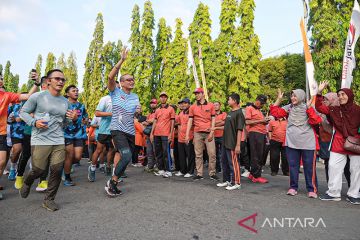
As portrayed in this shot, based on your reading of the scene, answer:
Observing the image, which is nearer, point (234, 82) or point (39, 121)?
point (39, 121)

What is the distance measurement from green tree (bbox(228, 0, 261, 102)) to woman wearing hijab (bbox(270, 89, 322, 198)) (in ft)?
81.2

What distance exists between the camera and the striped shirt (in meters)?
5.29

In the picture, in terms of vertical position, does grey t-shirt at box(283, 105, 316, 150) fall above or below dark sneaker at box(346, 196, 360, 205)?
above

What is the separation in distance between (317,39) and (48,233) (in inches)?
881

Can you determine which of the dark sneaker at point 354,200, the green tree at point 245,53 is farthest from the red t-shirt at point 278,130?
the green tree at point 245,53

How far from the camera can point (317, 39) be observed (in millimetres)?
21156

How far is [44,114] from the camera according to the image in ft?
14.3

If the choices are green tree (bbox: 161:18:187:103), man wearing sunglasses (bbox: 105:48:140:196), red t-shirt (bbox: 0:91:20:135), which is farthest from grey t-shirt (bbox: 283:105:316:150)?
green tree (bbox: 161:18:187:103)

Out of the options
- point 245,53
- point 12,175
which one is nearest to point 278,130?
point 12,175

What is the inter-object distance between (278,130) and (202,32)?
2479 cm

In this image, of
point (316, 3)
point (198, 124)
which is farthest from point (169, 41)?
point (198, 124)

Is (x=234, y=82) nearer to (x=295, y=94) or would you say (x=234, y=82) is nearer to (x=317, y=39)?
(x=317, y=39)

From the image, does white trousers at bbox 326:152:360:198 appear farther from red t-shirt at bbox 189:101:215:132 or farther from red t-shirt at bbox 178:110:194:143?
red t-shirt at bbox 178:110:194:143

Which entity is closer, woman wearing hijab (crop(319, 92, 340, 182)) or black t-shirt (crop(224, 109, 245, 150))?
woman wearing hijab (crop(319, 92, 340, 182))
